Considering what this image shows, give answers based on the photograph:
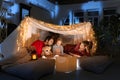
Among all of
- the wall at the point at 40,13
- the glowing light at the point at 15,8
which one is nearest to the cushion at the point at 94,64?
the glowing light at the point at 15,8

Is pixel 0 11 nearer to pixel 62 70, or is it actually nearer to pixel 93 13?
pixel 62 70

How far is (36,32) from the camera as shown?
4281 millimetres

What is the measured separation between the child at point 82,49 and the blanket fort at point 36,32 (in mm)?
113

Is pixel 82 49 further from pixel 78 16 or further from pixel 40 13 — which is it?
pixel 78 16

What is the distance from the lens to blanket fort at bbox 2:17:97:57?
380 cm

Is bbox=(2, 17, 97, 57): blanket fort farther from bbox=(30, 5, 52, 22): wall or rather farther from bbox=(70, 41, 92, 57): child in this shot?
bbox=(30, 5, 52, 22): wall

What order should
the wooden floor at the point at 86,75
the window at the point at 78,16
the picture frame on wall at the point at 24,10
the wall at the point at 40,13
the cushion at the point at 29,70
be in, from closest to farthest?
the cushion at the point at 29,70 → the wooden floor at the point at 86,75 → the picture frame on wall at the point at 24,10 → the wall at the point at 40,13 → the window at the point at 78,16

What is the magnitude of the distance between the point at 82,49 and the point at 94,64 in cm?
81

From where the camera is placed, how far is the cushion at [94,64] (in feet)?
12.1

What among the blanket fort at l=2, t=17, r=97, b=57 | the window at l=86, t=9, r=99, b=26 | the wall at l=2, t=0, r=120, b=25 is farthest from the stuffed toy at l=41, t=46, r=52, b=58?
the window at l=86, t=9, r=99, b=26

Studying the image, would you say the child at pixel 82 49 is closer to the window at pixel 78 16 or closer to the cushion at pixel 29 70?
the cushion at pixel 29 70

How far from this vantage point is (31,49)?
12.6 feet

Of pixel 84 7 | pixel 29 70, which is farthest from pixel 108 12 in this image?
pixel 29 70

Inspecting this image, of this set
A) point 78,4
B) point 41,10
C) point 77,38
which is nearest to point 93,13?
point 78,4
